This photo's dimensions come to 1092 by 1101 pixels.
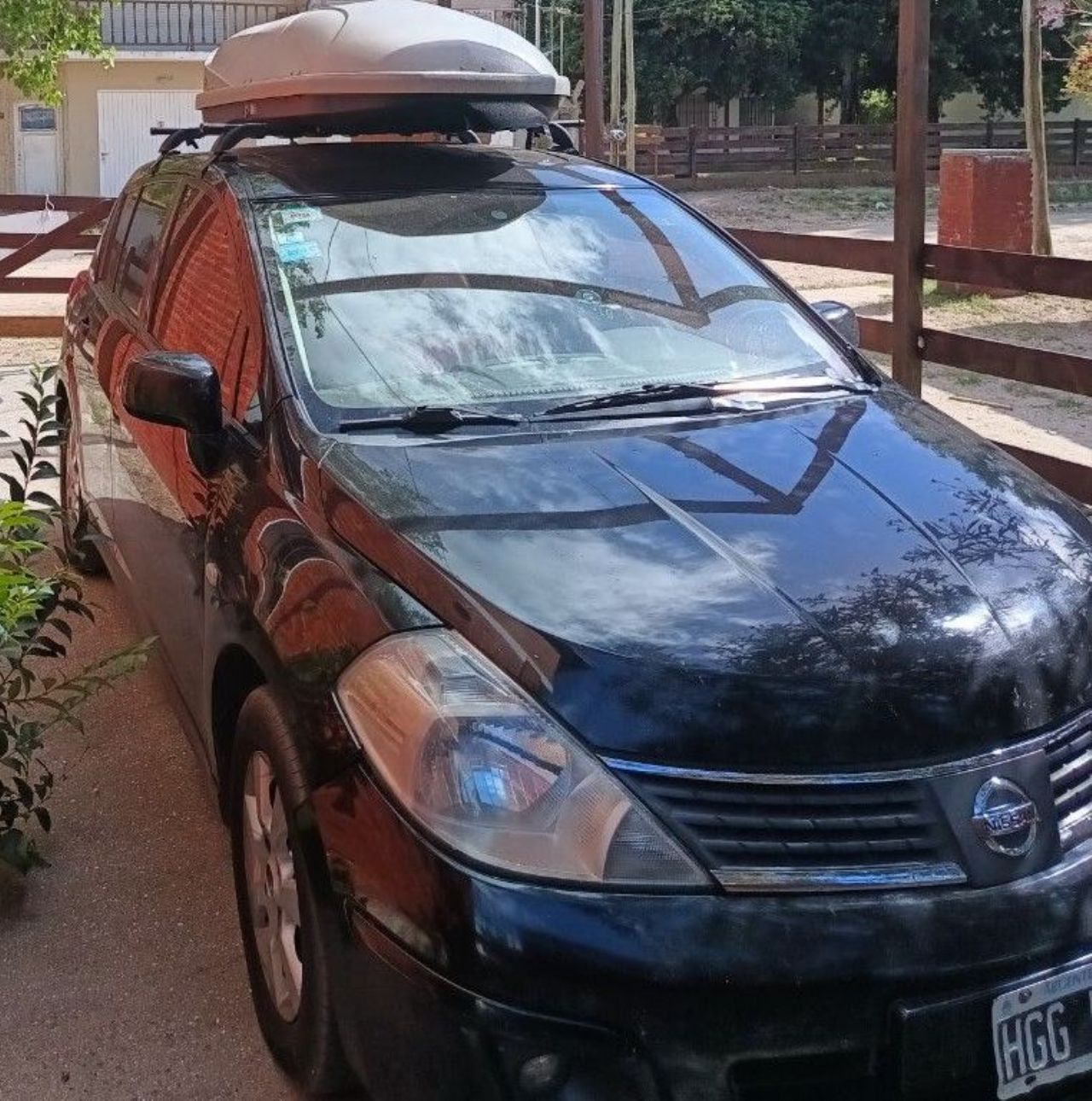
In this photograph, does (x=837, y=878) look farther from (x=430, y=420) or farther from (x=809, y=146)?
(x=809, y=146)

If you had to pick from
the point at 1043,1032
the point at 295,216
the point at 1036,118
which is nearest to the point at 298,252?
the point at 295,216

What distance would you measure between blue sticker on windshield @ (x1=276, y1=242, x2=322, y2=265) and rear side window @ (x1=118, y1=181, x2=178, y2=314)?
1080mm

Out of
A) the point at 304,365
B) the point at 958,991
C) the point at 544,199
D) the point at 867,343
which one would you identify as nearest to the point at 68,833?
the point at 304,365

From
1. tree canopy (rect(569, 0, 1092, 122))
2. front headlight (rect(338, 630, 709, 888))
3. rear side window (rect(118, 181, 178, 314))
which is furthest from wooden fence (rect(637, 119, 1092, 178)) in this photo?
front headlight (rect(338, 630, 709, 888))

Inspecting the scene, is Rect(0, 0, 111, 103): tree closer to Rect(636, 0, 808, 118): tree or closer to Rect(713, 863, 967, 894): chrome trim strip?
Rect(713, 863, 967, 894): chrome trim strip

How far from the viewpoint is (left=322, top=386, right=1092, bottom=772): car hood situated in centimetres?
241

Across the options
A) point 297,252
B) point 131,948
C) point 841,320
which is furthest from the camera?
point 841,320

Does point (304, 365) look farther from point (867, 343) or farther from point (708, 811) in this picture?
point (867, 343)

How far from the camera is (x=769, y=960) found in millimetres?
2234

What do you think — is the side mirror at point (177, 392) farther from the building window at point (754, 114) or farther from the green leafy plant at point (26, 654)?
the building window at point (754, 114)

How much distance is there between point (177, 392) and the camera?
10.9 feet

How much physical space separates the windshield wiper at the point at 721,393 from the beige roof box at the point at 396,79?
1.40 metres

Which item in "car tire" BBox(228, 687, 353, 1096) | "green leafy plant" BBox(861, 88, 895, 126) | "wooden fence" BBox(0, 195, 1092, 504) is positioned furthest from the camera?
"green leafy plant" BBox(861, 88, 895, 126)

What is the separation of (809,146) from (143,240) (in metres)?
34.9
